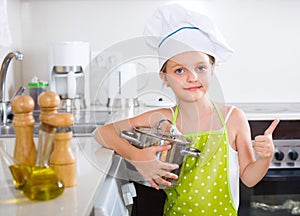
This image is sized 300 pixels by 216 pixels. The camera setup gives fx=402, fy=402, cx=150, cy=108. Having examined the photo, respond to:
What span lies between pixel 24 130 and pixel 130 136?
0.28 metres

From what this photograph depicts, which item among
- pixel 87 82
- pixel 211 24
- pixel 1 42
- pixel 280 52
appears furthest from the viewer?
pixel 280 52

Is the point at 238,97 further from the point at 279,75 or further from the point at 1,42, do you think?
the point at 1,42

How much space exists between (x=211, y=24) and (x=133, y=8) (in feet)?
3.21

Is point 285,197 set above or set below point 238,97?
below

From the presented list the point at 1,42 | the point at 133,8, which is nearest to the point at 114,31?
the point at 133,8

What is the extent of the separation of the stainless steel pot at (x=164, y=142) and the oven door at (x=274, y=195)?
0.66 m

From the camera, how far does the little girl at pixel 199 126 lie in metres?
1.00

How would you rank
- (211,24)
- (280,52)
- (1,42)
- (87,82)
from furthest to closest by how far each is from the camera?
(280,52), (87,82), (1,42), (211,24)

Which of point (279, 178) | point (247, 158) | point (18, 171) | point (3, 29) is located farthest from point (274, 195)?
point (3, 29)

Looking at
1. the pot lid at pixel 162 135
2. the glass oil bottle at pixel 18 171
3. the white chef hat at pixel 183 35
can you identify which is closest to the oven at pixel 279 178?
the white chef hat at pixel 183 35

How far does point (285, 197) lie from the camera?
1525 mm

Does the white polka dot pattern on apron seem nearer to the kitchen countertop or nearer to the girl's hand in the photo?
the girl's hand

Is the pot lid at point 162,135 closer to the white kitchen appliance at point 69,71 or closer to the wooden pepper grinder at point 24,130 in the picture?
the wooden pepper grinder at point 24,130

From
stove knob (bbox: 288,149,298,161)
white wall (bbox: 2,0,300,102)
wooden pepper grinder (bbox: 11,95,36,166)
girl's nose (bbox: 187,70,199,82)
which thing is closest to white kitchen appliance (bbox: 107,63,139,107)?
girl's nose (bbox: 187,70,199,82)
